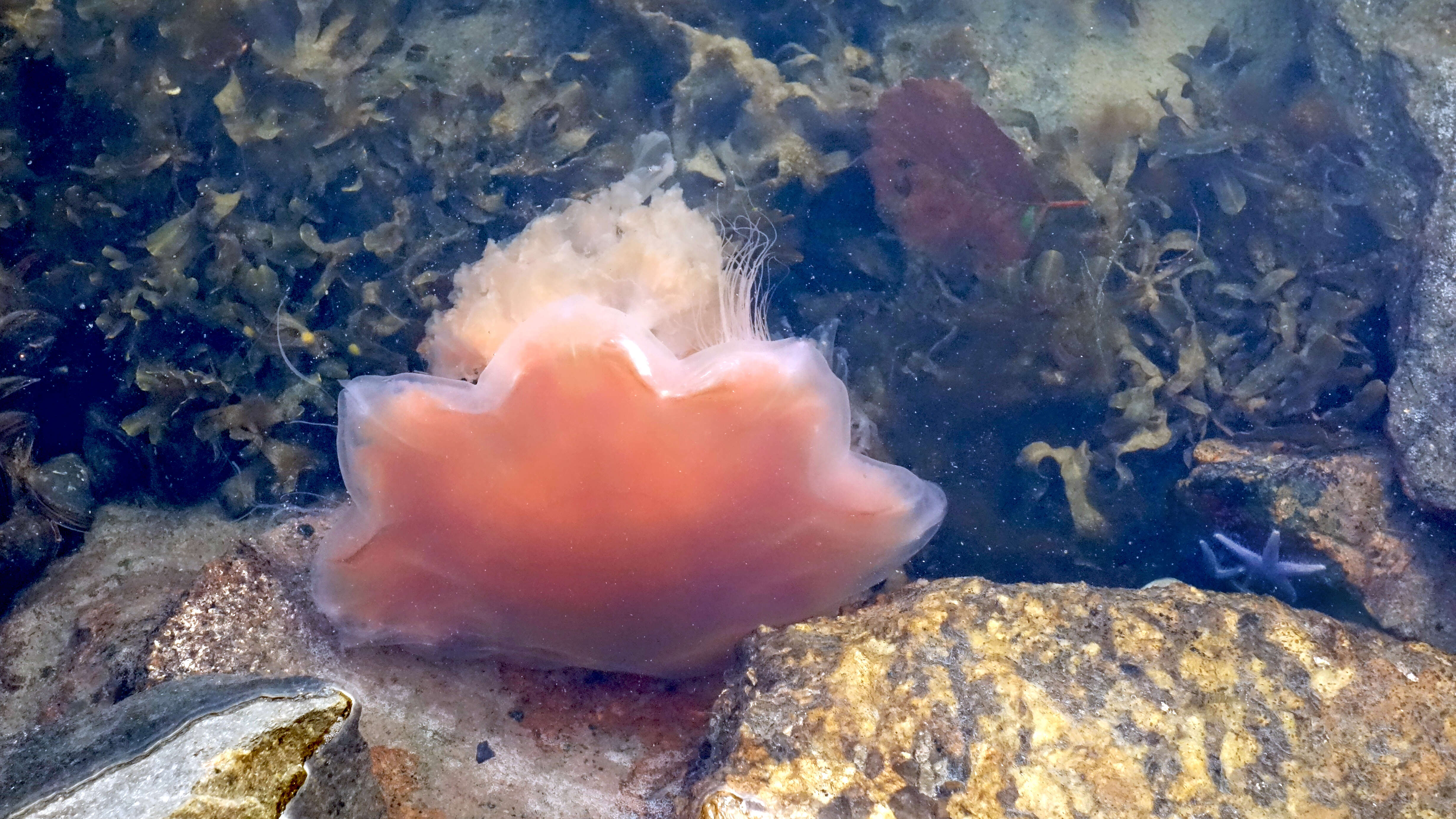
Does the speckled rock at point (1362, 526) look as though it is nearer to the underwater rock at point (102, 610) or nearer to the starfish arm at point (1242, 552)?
the starfish arm at point (1242, 552)

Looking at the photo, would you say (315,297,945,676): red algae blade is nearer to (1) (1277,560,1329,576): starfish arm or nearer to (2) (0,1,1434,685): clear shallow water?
(2) (0,1,1434,685): clear shallow water

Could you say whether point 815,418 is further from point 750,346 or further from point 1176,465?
point 1176,465

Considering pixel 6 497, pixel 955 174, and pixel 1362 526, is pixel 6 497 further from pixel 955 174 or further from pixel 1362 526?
pixel 1362 526

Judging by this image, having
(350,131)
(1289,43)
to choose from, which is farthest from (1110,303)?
(350,131)

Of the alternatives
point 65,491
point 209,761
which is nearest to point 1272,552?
point 209,761

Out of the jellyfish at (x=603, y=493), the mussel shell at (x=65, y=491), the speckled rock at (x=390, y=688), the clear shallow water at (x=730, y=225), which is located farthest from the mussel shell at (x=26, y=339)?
the jellyfish at (x=603, y=493)

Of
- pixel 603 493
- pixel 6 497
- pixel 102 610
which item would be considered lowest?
pixel 102 610
